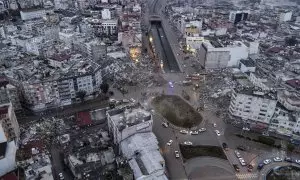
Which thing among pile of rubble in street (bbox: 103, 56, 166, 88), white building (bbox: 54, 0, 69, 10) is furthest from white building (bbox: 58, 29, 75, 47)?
white building (bbox: 54, 0, 69, 10)

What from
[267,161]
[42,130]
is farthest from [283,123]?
[42,130]

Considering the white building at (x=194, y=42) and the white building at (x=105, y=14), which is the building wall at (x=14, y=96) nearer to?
the white building at (x=194, y=42)

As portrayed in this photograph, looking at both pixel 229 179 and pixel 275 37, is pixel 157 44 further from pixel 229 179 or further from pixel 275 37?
pixel 229 179

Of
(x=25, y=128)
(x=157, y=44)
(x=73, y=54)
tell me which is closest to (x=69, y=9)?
(x=157, y=44)

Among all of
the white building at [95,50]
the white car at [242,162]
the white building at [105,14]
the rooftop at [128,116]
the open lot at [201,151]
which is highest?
the white building at [105,14]

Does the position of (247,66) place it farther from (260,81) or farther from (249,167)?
(249,167)

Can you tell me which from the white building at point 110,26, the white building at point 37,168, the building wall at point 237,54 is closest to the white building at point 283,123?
the building wall at point 237,54
